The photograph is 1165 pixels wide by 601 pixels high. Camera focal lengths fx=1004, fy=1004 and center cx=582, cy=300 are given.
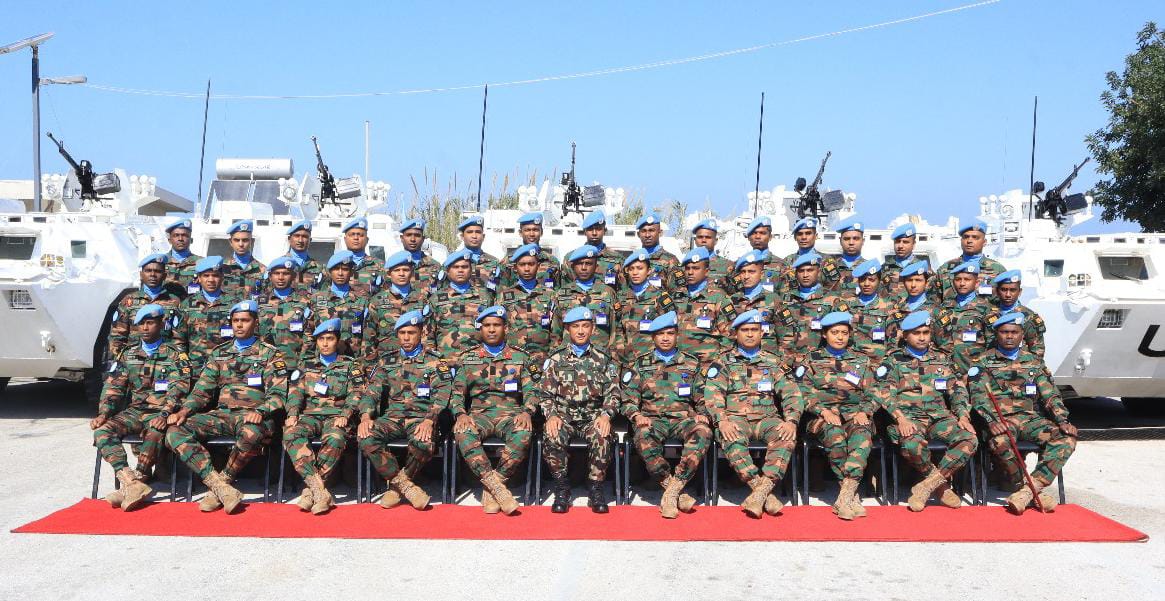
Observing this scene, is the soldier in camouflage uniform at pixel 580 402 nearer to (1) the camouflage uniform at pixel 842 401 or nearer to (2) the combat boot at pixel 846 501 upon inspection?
(1) the camouflage uniform at pixel 842 401

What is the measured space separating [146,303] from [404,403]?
2533 mm

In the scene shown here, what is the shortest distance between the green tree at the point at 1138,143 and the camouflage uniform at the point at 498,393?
1243cm

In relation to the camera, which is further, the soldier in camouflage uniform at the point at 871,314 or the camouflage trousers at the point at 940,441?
the soldier in camouflage uniform at the point at 871,314

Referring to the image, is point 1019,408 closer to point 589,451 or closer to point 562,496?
point 589,451

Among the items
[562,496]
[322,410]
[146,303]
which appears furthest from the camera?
[146,303]

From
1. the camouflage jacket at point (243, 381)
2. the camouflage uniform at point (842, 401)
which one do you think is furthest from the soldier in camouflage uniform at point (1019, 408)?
the camouflage jacket at point (243, 381)

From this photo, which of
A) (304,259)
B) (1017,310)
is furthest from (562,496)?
(304,259)

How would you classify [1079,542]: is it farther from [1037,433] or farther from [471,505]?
[471,505]

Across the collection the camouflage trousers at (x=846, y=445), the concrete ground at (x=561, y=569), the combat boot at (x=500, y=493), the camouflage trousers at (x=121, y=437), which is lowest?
the concrete ground at (x=561, y=569)

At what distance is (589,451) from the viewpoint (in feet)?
19.8

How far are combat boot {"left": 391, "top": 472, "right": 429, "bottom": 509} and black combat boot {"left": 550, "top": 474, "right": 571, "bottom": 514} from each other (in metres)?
0.77

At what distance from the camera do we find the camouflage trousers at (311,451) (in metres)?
6.00

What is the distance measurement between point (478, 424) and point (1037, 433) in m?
3.47

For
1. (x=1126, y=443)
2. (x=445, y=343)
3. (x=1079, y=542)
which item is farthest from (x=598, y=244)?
(x=1126, y=443)
